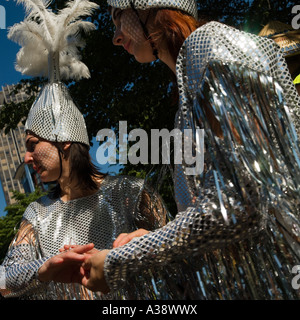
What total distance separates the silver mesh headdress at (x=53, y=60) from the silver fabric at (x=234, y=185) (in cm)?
179

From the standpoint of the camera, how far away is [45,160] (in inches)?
123

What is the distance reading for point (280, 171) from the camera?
56.9 inches

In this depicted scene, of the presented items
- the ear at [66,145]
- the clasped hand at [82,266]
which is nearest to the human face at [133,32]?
the clasped hand at [82,266]

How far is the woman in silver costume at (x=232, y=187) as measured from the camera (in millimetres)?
1406

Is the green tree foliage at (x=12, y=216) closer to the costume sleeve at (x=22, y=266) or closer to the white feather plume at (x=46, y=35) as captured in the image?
the white feather plume at (x=46, y=35)

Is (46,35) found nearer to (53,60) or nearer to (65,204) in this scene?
(53,60)

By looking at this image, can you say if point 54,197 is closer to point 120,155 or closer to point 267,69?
point 267,69

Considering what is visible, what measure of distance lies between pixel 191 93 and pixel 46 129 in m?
1.82

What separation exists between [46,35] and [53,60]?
0.17 m

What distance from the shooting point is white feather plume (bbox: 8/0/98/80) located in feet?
11.5

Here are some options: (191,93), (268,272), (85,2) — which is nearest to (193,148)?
(191,93)

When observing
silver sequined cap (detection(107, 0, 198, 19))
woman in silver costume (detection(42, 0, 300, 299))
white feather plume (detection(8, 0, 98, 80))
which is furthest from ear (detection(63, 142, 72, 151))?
woman in silver costume (detection(42, 0, 300, 299))

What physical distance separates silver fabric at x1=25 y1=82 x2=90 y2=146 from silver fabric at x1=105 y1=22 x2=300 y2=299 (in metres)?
1.74

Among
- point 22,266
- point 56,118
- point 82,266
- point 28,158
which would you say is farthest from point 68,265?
point 56,118
